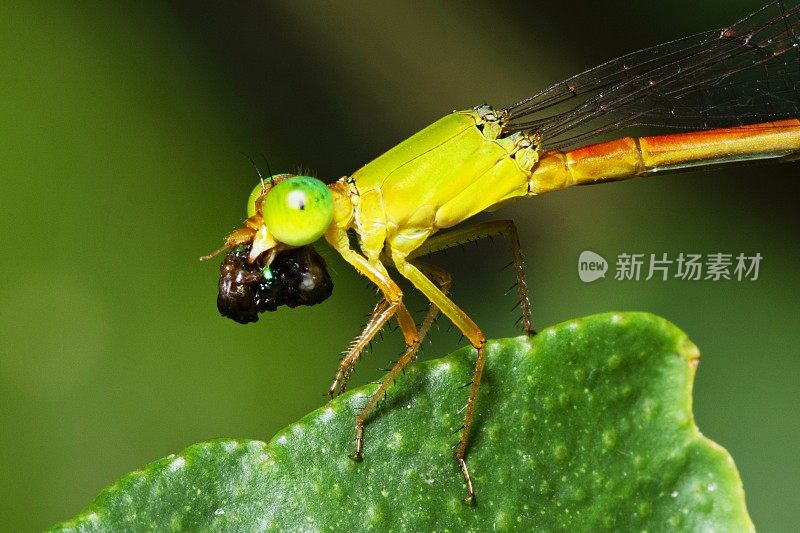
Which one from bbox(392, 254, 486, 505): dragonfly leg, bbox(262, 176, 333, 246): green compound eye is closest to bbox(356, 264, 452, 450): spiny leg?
bbox(392, 254, 486, 505): dragonfly leg

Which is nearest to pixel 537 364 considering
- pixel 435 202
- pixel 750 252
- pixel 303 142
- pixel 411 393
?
pixel 411 393

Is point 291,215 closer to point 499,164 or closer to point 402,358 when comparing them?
point 402,358

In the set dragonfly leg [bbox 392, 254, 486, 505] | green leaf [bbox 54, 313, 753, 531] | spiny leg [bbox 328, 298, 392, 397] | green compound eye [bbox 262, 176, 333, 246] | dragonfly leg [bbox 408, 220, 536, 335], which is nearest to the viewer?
green leaf [bbox 54, 313, 753, 531]

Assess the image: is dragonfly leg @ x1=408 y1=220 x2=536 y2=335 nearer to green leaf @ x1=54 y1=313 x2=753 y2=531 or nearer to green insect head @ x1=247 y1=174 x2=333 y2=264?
green insect head @ x1=247 y1=174 x2=333 y2=264

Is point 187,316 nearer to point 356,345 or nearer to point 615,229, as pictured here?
point 356,345

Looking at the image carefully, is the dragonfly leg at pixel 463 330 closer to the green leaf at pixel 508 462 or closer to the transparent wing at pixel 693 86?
the green leaf at pixel 508 462

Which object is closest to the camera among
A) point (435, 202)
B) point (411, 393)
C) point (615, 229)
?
point (411, 393)

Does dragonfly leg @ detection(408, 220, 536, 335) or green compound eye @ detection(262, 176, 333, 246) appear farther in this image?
dragonfly leg @ detection(408, 220, 536, 335)
